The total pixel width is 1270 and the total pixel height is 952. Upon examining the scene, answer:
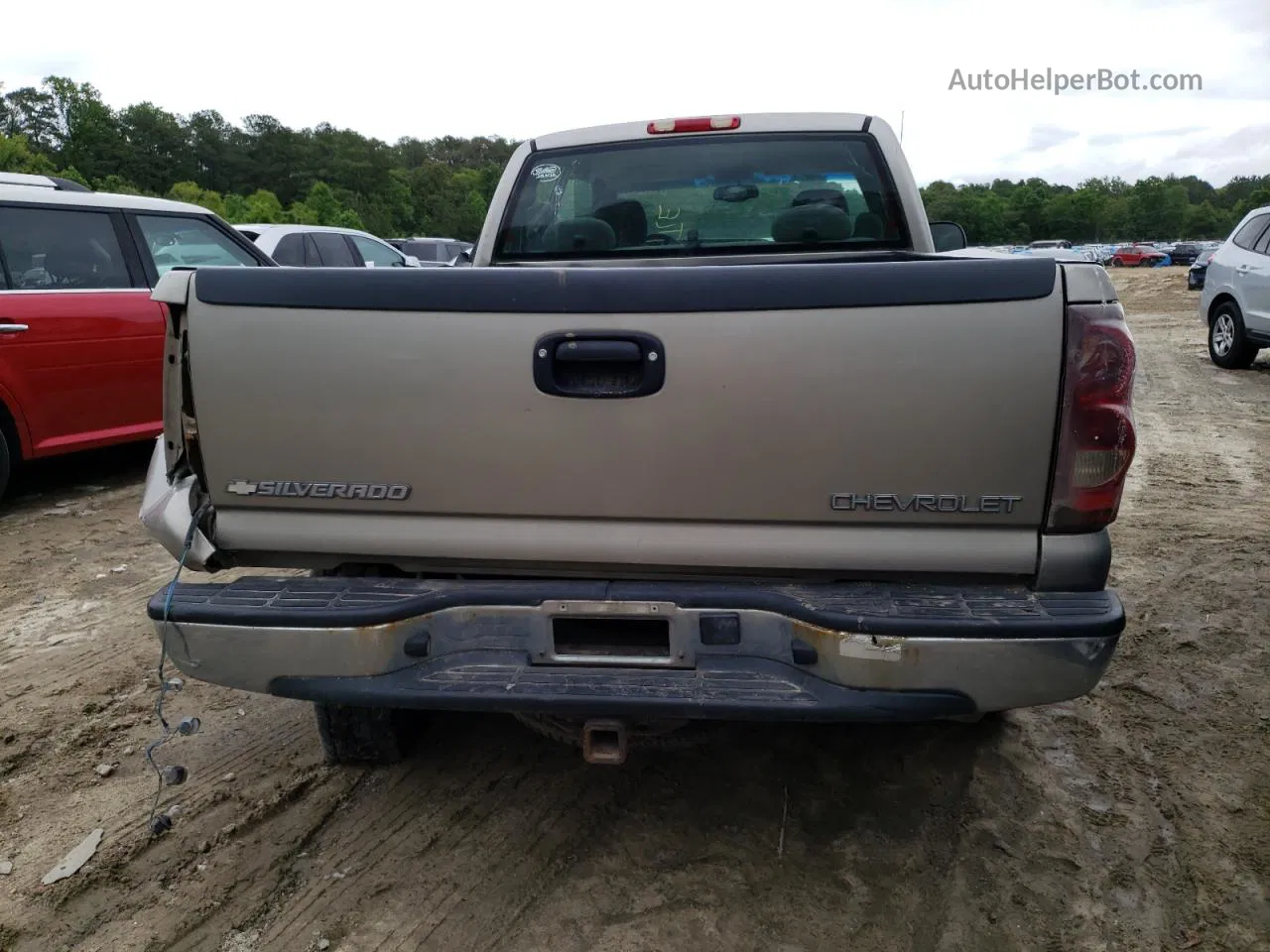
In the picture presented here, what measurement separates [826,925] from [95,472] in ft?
21.4

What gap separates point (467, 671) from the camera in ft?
7.54

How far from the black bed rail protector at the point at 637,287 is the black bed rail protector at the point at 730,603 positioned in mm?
654

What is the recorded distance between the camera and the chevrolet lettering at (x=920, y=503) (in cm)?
224

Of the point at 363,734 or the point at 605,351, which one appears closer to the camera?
the point at 605,351

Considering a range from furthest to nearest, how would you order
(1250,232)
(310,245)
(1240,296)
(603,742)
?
1. (1250,232)
2. (1240,296)
3. (310,245)
4. (603,742)

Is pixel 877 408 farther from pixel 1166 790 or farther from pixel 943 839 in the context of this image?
pixel 1166 790

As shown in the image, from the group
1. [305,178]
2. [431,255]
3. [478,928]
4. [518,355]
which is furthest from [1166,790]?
[305,178]

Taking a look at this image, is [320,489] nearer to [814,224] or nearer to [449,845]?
[449,845]

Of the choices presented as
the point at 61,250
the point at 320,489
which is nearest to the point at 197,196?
the point at 61,250

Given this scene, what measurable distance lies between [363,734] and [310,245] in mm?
8762

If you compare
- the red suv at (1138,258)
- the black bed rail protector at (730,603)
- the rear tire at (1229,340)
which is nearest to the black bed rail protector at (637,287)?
the black bed rail protector at (730,603)

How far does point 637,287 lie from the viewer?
2.24m

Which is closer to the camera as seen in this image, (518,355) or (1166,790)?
(518,355)

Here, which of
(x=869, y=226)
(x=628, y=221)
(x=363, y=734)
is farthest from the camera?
(x=628, y=221)
